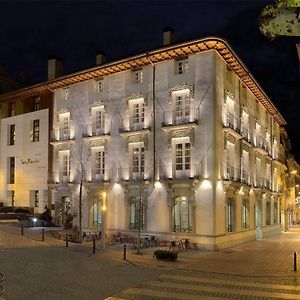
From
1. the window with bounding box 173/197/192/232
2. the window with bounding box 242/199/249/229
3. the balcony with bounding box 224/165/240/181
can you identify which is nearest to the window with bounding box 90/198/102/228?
the window with bounding box 173/197/192/232

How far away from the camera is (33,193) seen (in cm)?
3747

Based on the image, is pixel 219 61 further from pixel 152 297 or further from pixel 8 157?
pixel 8 157

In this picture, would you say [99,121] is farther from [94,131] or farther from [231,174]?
[231,174]

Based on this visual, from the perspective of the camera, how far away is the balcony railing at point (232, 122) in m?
Answer: 28.3

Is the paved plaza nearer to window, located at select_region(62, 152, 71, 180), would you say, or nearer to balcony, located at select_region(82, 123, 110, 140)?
balcony, located at select_region(82, 123, 110, 140)

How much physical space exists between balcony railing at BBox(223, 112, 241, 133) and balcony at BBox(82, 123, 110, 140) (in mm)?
8754

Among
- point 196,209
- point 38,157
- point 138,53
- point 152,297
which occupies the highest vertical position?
point 138,53

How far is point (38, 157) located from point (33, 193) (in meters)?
3.34

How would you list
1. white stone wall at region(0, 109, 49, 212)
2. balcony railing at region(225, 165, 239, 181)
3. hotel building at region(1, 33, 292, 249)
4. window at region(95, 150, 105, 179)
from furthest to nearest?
white stone wall at region(0, 109, 49, 212) → window at region(95, 150, 105, 179) → balcony railing at region(225, 165, 239, 181) → hotel building at region(1, 33, 292, 249)

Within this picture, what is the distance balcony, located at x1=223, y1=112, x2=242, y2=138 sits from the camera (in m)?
28.1

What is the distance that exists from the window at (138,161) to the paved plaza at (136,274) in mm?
6184

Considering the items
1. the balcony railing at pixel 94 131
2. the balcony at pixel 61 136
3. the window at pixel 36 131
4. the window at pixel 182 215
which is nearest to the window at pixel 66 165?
the balcony at pixel 61 136

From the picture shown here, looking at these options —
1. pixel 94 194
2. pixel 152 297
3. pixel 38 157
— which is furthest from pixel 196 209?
pixel 38 157

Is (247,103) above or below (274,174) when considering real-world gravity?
above
